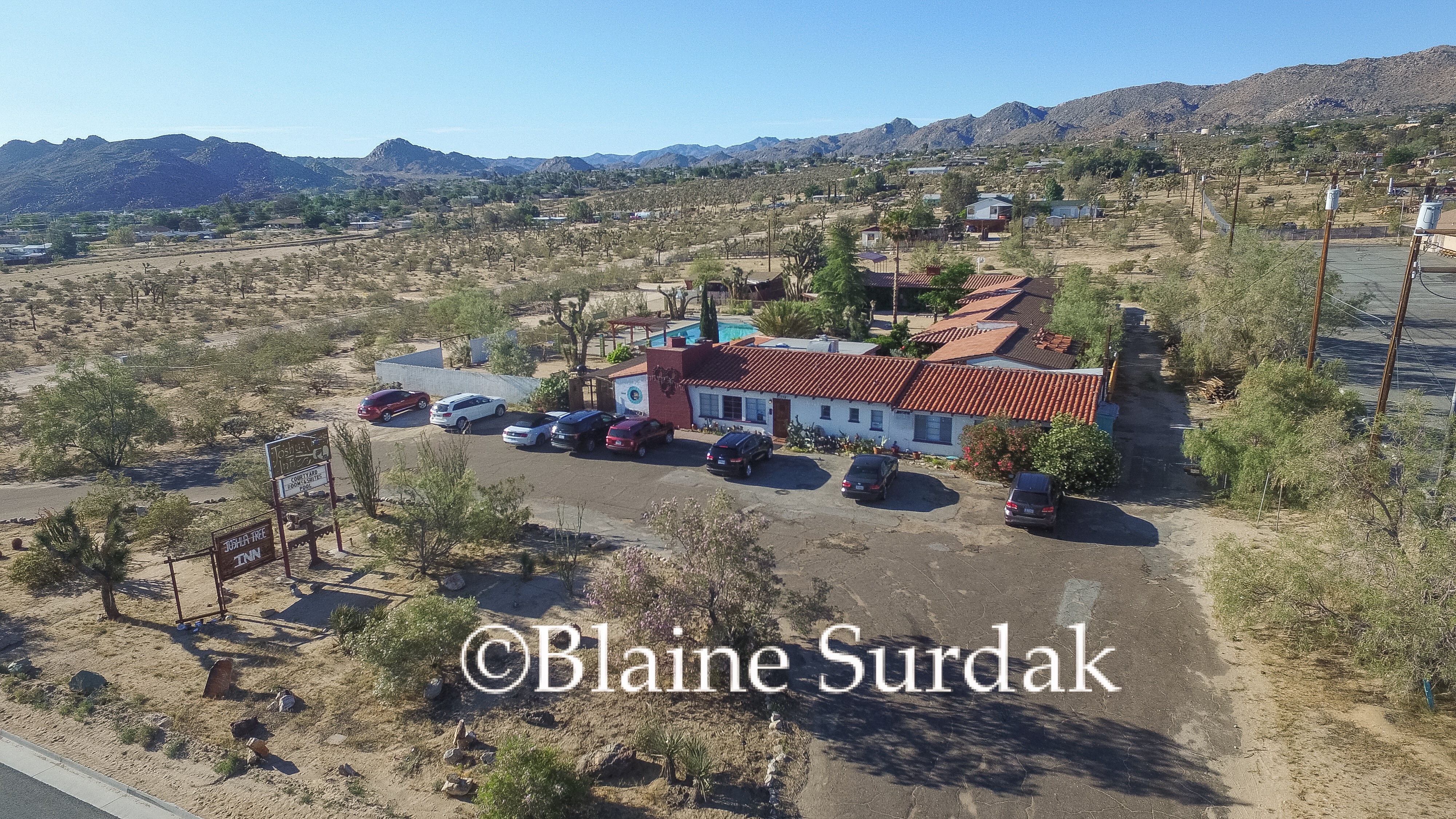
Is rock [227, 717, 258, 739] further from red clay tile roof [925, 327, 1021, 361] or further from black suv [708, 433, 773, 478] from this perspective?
red clay tile roof [925, 327, 1021, 361]

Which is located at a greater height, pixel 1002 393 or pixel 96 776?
pixel 1002 393

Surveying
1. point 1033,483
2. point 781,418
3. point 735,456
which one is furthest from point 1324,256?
point 735,456

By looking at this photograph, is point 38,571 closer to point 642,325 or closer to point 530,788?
point 530,788

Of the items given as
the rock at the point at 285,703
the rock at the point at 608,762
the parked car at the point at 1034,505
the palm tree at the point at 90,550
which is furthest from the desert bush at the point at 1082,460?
the palm tree at the point at 90,550

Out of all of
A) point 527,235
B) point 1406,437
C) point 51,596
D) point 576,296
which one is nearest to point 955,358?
point 1406,437

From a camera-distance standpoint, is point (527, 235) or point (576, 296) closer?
point (576, 296)

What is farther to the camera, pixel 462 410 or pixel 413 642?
pixel 462 410

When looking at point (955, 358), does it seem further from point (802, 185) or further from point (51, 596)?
point (802, 185)
